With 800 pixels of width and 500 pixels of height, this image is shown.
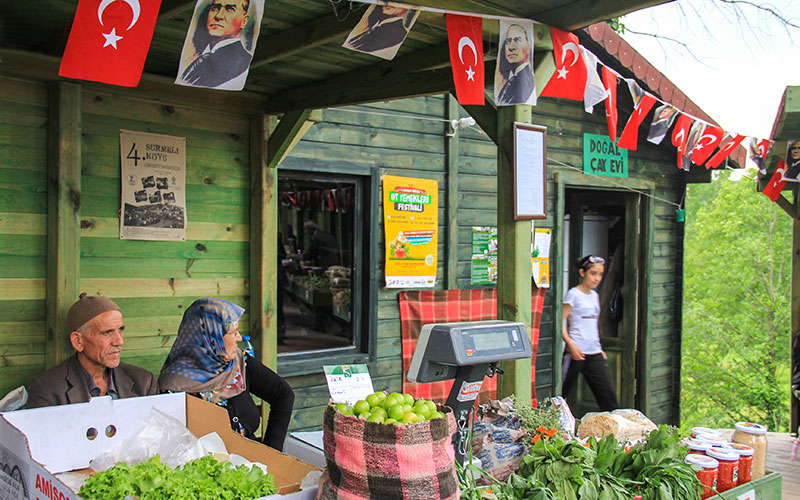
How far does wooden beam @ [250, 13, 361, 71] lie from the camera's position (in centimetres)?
264

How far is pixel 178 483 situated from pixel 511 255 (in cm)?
173

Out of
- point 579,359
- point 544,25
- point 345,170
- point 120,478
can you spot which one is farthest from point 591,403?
point 120,478

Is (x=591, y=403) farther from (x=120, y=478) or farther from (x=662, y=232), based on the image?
(x=120, y=478)

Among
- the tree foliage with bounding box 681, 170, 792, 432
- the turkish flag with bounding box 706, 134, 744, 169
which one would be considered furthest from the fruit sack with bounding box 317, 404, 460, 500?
the tree foliage with bounding box 681, 170, 792, 432

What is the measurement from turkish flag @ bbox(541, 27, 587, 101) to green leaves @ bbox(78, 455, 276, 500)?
2181 millimetres

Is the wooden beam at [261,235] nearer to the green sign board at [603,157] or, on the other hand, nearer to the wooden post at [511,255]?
the wooden post at [511,255]

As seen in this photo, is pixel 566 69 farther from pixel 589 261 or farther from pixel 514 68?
pixel 589 261

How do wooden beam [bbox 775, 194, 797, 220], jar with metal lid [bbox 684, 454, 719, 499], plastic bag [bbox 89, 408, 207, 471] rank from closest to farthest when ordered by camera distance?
plastic bag [bbox 89, 408, 207, 471]
jar with metal lid [bbox 684, 454, 719, 499]
wooden beam [bbox 775, 194, 797, 220]

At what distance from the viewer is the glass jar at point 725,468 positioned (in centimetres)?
246

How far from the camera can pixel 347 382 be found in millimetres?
2820

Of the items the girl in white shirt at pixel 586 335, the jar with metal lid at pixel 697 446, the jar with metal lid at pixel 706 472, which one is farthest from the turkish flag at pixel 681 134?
the jar with metal lid at pixel 706 472

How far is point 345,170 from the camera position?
15.9 ft

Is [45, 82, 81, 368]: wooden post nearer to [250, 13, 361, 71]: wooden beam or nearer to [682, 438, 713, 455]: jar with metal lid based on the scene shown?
[250, 13, 361, 71]: wooden beam

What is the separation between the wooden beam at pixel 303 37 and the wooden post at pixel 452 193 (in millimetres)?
2475
